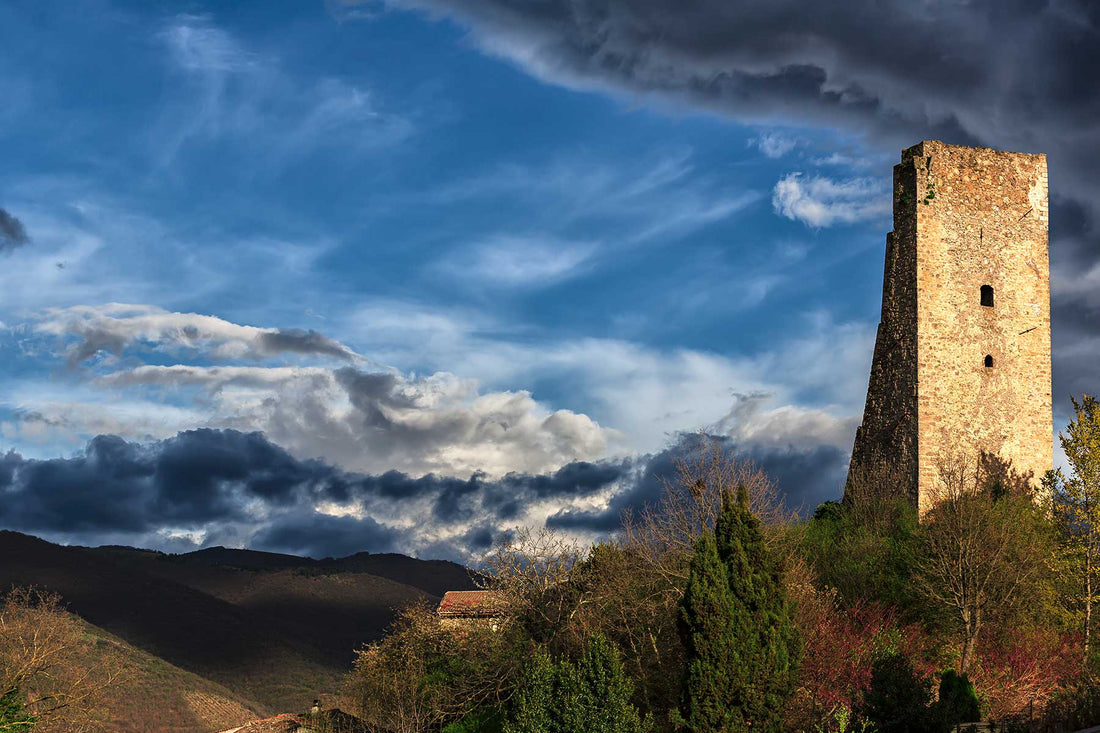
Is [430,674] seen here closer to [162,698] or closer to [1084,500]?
[1084,500]

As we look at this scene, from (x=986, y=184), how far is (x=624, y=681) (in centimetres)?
2374

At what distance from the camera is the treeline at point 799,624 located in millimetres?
24094

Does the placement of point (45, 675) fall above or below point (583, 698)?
below

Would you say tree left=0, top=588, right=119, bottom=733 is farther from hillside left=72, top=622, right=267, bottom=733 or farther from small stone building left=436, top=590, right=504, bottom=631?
hillside left=72, top=622, right=267, bottom=733

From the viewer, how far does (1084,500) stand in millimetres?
33969

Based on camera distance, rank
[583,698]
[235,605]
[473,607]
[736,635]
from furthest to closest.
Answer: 1. [235,605]
2. [473,607]
3. [736,635]
4. [583,698]

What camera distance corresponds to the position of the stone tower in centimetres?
3641

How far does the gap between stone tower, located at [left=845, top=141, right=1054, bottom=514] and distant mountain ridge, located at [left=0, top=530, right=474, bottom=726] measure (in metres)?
57.6

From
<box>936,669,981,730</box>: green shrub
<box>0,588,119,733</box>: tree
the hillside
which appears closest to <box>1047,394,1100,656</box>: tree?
<box>936,669,981,730</box>: green shrub

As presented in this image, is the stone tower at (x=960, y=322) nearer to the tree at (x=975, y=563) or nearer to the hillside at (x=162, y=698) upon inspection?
the tree at (x=975, y=563)

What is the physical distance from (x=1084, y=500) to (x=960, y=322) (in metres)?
7.01

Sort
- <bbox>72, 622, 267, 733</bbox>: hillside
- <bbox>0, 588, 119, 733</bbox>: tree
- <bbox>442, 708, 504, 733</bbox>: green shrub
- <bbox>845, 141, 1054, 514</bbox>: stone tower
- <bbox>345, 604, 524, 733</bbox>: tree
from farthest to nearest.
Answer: <bbox>72, 622, 267, 733</bbox>: hillside
<bbox>845, 141, 1054, 514</bbox>: stone tower
<bbox>0, 588, 119, 733</bbox>: tree
<bbox>442, 708, 504, 733</bbox>: green shrub
<bbox>345, 604, 524, 733</bbox>: tree

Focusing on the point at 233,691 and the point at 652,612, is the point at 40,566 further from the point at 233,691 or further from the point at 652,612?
the point at 652,612

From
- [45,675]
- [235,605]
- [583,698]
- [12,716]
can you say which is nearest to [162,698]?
[235,605]
